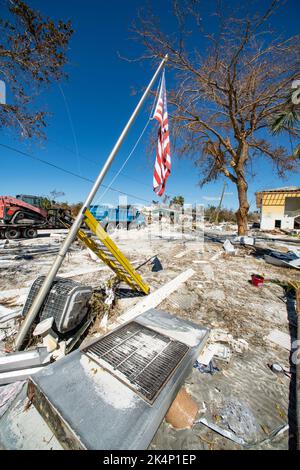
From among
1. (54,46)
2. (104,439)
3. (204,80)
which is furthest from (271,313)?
(204,80)

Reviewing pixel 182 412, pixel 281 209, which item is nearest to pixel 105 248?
pixel 182 412

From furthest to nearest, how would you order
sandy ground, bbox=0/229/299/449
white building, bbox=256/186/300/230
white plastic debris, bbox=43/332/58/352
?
white building, bbox=256/186/300/230 < white plastic debris, bbox=43/332/58/352 < sandy ground, bbox=0/229/299/449

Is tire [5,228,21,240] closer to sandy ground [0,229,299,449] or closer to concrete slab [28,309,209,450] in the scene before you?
sandy ground [0,229,299,449]

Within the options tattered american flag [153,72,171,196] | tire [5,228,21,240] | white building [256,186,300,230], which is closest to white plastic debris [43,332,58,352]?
tattered american flag [153,72,171,196]

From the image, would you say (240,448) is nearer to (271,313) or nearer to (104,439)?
(104,439)

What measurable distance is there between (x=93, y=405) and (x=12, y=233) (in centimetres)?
1115

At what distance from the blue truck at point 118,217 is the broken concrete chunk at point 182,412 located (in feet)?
45.6

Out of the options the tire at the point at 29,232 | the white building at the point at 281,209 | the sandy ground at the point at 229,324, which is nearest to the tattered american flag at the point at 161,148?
the sandy ground at the point at 229,324

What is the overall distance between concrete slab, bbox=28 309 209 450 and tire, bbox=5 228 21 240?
10489 mm

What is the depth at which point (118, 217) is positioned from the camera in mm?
16953

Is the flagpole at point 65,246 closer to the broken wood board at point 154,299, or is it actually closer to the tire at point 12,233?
the broken wood board at point 154,299

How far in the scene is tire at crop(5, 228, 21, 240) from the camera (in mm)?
9398

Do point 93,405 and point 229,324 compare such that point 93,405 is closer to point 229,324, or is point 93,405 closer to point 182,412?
point 182,412
